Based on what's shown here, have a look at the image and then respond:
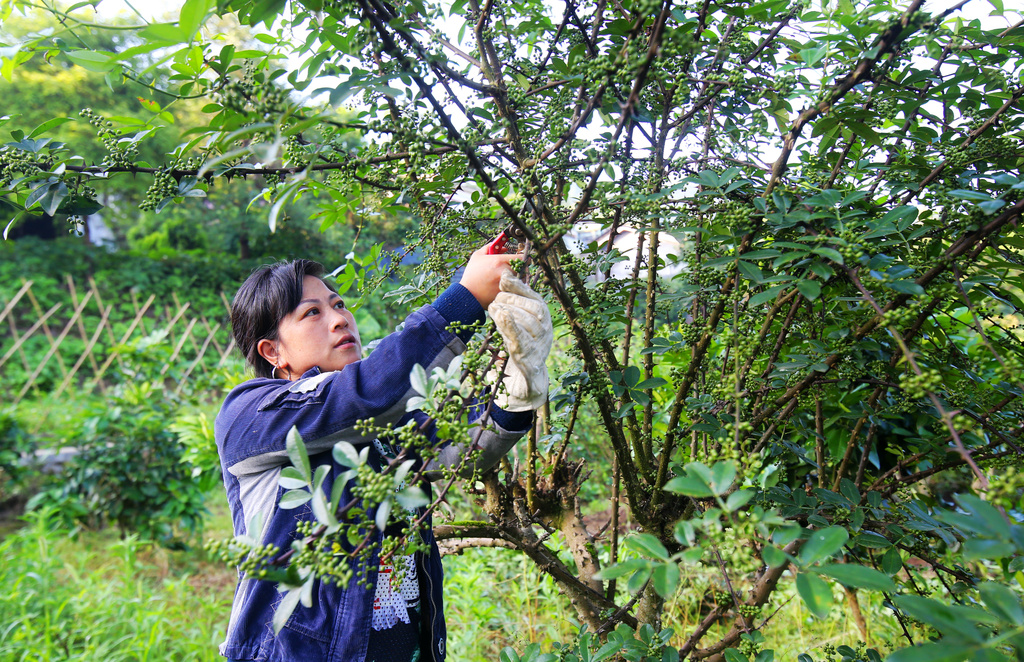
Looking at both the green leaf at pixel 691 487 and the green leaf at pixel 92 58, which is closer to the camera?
the green leaf at pixel 691 487

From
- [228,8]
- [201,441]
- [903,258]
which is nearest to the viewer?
[228,8]

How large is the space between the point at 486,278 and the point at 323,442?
0.50m

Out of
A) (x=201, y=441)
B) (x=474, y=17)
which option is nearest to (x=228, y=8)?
(x=474, y=17)

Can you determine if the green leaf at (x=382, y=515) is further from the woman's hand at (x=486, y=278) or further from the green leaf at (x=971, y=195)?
the green leaf at (x=971, y=195)

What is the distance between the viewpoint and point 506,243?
1371 mm

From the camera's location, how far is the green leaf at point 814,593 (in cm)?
65

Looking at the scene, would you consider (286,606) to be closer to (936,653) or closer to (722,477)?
(722,477)

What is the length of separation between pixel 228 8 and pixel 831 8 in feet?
3.80

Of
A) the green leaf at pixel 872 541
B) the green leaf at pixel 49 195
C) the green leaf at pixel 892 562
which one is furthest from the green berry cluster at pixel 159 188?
the green leaf at pixel 892 562

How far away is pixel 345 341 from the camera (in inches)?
66.1

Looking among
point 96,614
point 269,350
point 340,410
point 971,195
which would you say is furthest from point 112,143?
point 96,614

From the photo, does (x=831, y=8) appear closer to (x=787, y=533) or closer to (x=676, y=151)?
(x=676, y=151)

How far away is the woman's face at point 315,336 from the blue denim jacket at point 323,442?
0.08 metres

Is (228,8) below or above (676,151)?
above
